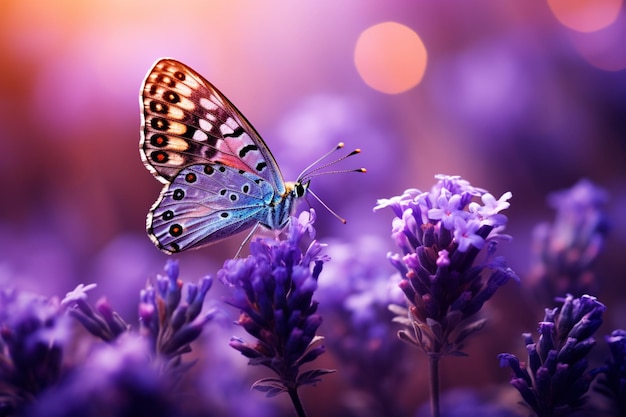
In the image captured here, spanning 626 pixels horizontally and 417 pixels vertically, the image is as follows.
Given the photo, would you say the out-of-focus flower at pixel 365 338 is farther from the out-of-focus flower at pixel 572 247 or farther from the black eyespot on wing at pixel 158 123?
the black eyespot on wing at pixel 158 123

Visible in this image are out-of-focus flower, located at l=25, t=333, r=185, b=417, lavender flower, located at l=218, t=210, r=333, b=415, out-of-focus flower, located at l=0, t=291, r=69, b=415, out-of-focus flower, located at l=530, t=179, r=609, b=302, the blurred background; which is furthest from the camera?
the blurred background

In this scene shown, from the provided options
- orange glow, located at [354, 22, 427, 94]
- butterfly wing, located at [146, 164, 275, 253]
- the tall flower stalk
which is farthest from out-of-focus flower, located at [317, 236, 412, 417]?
orange glow, located at [354, 22, 427, 94]

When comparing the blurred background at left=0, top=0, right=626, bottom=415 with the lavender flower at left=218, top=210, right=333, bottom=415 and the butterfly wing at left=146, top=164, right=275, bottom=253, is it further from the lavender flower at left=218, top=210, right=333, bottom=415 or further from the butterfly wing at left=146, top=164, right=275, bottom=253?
the lavender flower at left=218, top=210, right=333, bottom=415

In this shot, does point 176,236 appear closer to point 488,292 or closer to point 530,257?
point 488,292

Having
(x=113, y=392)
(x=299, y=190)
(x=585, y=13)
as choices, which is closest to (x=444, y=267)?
(x=299, y=190)

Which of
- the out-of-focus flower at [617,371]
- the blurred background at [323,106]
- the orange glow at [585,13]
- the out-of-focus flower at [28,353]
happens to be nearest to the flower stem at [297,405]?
the out-of-focus flower at [28,353]

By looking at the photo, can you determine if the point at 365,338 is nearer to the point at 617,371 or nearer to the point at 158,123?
the point at 617,371
